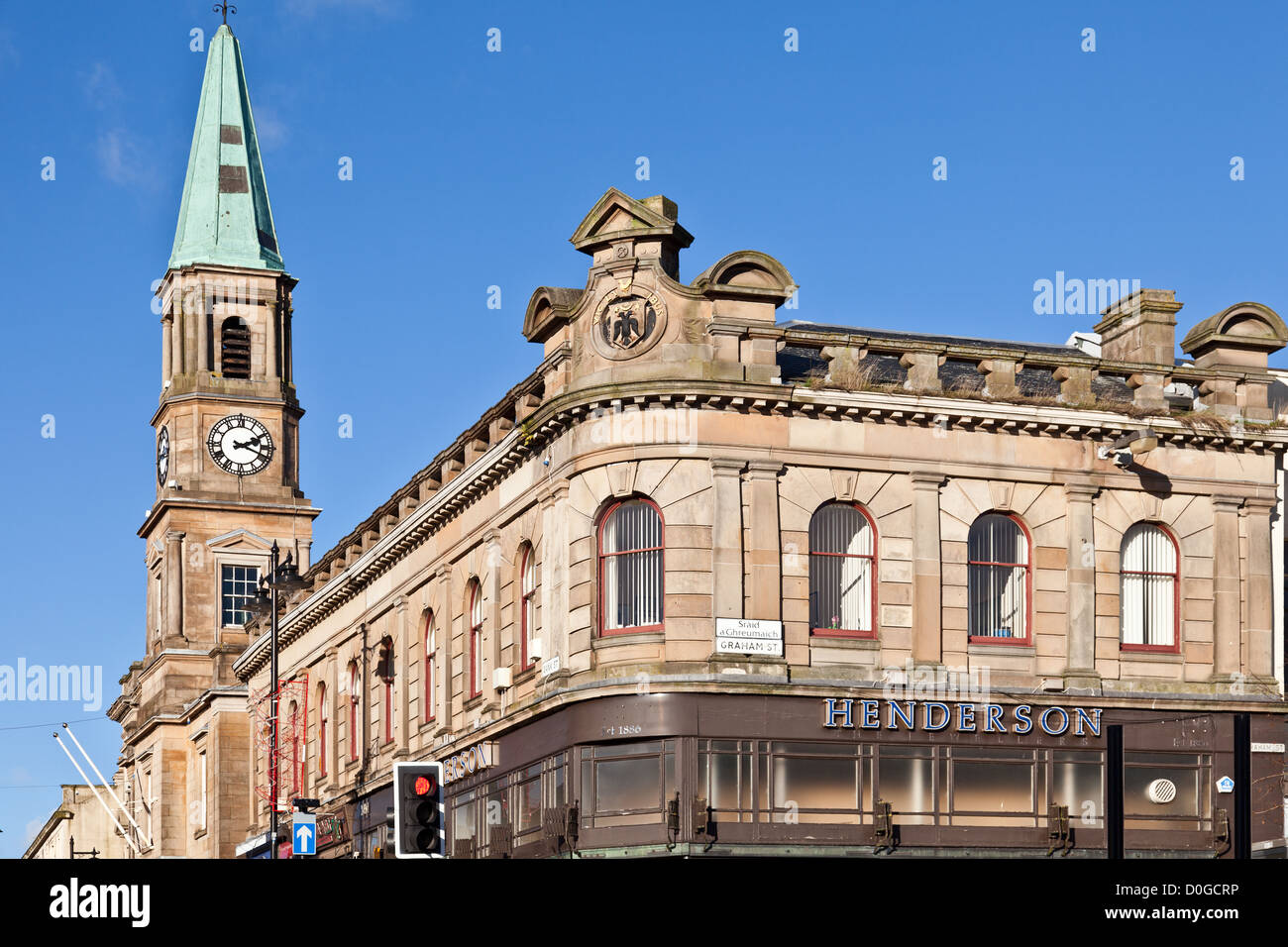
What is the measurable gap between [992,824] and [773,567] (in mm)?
6799

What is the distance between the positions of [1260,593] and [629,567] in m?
13.7

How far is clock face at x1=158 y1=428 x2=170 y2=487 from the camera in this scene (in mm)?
96688

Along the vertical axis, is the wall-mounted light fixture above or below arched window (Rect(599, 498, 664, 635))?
above

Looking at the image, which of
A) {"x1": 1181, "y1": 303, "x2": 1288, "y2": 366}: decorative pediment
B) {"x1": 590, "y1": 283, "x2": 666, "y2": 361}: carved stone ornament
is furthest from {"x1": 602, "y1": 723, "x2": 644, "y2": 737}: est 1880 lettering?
{"x1": 1181, "y1": 303, "x2": 1288, "y2": 366}: decorative pediment

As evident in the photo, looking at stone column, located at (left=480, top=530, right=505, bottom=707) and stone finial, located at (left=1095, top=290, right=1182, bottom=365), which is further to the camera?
stone column, located at (left=480, top=530, right=505, bottom=707)

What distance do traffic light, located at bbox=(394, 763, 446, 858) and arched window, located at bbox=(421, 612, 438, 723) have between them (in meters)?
30.1

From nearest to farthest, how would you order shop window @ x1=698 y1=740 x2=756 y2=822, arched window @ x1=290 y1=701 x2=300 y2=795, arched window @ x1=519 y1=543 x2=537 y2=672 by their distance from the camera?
1. shop window @ x1=698 y1=740 x2=756 y2=822
2. arched window @ x1=519 y1=543 x2=537 y2=672
3. arched window @ x1=290 y1=701 x2=300 y2=795

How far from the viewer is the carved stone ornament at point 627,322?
40969 millimetres

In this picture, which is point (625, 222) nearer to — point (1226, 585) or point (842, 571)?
point (842, 571)

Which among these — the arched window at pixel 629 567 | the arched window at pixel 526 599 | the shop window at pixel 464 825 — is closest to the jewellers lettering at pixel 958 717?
the arched window at pixel 629 567

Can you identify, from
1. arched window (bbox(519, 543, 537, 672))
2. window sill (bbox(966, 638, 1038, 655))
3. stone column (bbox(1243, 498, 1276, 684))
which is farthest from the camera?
arched window (bbox(519, 543, 537, 672))

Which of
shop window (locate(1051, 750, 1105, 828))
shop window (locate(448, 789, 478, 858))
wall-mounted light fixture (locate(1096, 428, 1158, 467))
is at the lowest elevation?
shop window (locate(448, 789, 478, 858))

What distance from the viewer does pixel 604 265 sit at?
137 ft

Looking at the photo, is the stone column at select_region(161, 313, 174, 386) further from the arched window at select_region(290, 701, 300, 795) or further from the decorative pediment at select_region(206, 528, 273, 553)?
the arched window at select_region(290, 701, 300, 795)
